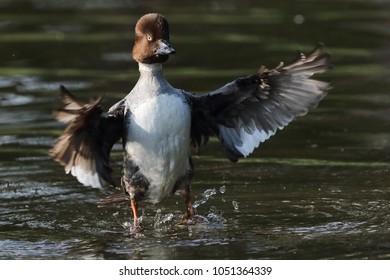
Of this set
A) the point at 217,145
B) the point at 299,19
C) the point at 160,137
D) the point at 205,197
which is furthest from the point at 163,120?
the point at 299,19

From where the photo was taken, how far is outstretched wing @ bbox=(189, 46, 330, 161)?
358 inches

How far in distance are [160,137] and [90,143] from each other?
0.59 meters

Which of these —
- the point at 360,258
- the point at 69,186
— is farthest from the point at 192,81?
the point at 360,258

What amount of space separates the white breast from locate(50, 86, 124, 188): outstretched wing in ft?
0.57

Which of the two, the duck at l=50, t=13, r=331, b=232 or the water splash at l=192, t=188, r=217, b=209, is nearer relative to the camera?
the duck at l=50, t=13, r=331, b=232

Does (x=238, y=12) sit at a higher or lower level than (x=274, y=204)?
higher

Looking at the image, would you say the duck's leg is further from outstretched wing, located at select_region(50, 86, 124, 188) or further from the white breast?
outstretched wing, located at select_region(50, 86, 124, 188)

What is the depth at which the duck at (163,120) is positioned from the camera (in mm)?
8719

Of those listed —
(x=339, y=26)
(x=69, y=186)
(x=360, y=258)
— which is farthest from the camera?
(x=339, y=26)

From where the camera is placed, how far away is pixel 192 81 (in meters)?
14.3

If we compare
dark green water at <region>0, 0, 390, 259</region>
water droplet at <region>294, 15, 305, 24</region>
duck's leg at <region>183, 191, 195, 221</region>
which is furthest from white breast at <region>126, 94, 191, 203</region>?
water droplet at <region>294, 15, 305, 24</region>

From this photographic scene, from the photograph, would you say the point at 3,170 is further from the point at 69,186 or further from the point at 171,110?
the point at 171,110

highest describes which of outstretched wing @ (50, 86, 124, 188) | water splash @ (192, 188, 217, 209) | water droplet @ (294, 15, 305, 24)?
water droplet @ (294, 15, 305, 24)

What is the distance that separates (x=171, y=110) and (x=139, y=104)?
27cm
